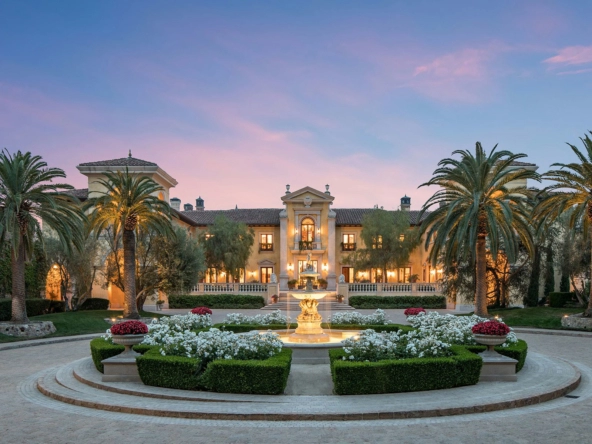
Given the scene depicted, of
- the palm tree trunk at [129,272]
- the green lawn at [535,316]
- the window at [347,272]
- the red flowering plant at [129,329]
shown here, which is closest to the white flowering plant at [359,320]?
the red flowering plant at [129,329]

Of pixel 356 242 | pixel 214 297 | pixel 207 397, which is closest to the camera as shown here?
pixel 207 397

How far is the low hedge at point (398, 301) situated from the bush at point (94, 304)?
18964mm

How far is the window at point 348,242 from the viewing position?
175 ft

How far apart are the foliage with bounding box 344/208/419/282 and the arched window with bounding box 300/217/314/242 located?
6.14 m

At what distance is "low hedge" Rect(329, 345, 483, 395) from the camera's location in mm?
10625

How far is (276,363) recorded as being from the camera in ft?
35.6

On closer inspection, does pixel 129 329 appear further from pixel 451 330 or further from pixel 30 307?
pixel 30 307

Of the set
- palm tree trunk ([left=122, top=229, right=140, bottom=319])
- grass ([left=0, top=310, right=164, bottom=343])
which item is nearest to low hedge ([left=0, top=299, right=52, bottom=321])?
grass ([left=0, top=310, right=164, bottom=343])

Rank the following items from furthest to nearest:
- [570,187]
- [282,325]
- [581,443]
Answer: [570,187] → [282,325] → [581,443]

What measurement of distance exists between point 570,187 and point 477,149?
4609mm

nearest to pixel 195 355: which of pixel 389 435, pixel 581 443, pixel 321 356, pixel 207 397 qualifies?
pixel 207 397

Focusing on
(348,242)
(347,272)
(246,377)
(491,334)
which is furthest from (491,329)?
(347,272)

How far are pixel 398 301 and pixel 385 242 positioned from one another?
671 cm

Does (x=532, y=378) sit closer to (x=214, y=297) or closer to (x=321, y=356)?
(x=321, y=356)
